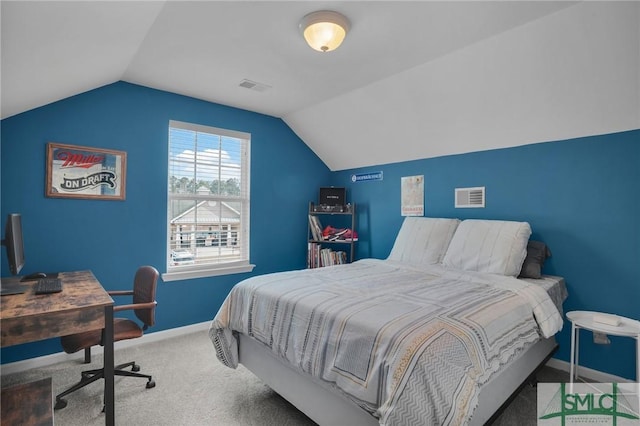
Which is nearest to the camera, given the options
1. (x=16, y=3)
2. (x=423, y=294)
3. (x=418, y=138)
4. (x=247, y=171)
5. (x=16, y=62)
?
(x=16, y=3)

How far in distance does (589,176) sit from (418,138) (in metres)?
1.50

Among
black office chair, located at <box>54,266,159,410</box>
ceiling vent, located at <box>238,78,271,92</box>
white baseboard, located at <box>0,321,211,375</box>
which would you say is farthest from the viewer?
ceiling vent, located at <box>238,78,271,92</box>

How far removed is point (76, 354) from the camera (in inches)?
112

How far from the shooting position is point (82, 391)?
2279 mm

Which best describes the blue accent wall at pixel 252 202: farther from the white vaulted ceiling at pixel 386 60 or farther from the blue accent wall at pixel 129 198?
the white vaulted ceiling at pixel 386 60

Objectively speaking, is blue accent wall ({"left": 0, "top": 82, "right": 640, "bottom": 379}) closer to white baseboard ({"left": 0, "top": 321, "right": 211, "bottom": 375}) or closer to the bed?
white baseboard ({"left": 0, "top": 321, "right": 211, "bottom": 375})

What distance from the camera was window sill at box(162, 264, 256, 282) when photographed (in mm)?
3303

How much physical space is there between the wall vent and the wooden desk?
3.10 metres

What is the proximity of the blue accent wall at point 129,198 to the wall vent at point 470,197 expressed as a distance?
6.79ft

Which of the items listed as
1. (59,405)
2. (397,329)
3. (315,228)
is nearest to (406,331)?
(397,329)

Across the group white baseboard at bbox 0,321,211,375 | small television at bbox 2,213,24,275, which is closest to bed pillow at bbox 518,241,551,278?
white baseboard at bbox 0,321,211,375

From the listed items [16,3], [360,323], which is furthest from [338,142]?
[16,3]

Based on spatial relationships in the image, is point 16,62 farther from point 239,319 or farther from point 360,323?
point 360,323

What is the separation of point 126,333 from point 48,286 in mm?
564
